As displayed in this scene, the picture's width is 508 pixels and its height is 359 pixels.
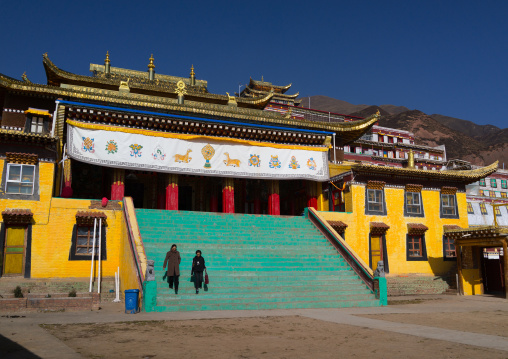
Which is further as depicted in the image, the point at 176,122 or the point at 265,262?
the point at 176,122

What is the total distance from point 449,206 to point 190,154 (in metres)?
15.4

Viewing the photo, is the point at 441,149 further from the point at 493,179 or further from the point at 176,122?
the point at 176,122

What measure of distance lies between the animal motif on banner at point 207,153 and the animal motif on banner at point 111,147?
4.62 meters

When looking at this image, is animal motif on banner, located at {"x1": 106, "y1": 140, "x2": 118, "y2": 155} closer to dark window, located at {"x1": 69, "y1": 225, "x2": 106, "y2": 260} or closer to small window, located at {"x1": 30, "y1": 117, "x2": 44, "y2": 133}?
small window, located at {"x1": 30, "y1": 117, "x2": 44, "y2": 133}

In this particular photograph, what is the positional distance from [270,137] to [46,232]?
13399mm

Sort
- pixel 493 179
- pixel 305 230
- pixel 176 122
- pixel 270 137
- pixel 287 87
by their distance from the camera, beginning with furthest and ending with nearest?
pixel 287 87
pixel 493 179
pixel 270 137
pixel 176 122
pixel 305 230

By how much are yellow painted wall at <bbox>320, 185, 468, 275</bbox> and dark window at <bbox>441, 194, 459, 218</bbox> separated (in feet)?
1.19

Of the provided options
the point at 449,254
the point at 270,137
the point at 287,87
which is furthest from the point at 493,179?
the point at 270,137

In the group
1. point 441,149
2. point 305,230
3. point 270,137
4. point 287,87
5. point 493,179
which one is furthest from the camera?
point 287,87

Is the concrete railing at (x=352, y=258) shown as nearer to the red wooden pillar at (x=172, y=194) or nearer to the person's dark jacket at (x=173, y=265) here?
the red wooden pillar at (x=172, y=194)

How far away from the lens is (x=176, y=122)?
23.4 meters

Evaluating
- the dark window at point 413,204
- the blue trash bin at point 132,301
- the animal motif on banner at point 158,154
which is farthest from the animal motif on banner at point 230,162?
the blue trash bin at point 132,301

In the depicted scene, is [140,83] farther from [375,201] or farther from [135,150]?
[375,201]

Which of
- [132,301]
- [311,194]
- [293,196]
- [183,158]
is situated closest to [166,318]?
[132,301]
